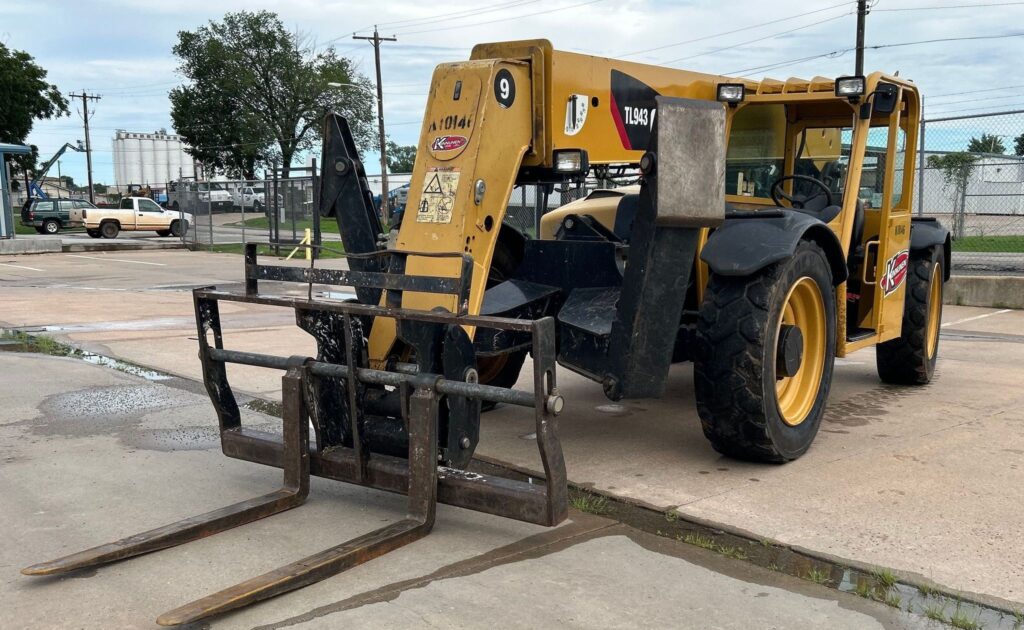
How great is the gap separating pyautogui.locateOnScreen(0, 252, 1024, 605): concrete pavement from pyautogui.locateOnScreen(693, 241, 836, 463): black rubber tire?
23cm

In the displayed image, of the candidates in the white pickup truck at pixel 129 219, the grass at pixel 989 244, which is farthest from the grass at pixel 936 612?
the white pickup truck at pixel 129 219

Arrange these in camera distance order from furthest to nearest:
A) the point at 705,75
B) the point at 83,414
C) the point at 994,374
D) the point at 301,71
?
the point at 301,71 < the point at 994,374 < the point at 83,414 < the point at 705,75

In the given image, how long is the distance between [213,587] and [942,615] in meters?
2.79

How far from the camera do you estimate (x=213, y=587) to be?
3730 mm

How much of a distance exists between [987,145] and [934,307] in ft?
25.7

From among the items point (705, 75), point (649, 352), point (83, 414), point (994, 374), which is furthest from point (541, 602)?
point (994, 374)

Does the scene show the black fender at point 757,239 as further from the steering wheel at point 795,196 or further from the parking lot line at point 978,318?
the parking lot line at point 978,318

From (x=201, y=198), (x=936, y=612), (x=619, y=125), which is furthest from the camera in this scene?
(x=201, y=198)

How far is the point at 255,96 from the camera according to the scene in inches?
2499

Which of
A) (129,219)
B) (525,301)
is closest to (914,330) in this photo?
(525,301)

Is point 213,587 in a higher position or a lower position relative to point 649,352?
lower

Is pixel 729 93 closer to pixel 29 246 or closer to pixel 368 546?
pixel 368 546

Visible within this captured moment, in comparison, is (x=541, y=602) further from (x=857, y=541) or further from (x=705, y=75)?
(x=705, y=75)

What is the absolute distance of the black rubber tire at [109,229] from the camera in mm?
35000
